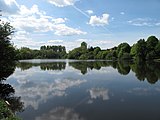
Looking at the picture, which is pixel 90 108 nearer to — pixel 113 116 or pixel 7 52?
pixel 113 116

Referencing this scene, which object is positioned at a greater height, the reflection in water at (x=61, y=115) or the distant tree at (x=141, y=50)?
the distant tree at (x=141, y=50)

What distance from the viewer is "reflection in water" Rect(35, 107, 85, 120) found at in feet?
62.6

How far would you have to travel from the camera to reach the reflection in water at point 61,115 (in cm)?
1909

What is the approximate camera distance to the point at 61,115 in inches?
786

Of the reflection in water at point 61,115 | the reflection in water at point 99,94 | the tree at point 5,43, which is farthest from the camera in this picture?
the tree at point 5,43

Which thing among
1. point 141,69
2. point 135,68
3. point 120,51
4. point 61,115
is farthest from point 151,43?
point 61,115

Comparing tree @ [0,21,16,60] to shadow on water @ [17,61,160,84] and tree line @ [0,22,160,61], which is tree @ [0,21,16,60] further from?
shadow on water @ [17,61,160,84]

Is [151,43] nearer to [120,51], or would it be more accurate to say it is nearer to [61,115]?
[120,51]

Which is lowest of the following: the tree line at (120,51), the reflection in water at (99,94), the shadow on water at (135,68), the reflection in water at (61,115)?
the reflection in water at (61,115)

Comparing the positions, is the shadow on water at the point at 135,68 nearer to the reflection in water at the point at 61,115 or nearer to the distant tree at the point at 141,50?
the reflection in water at the point at 61,115

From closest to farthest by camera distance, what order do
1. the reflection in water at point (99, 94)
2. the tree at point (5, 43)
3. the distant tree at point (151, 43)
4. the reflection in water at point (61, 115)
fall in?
1. the reflection in water at point (61, 115)
2. the reflection in water at point (99, 94)
3. the tree at point (5, 43)
4. the distant tree at point (151, 43)

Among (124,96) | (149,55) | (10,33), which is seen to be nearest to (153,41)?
(149,55)

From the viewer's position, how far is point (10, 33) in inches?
1655

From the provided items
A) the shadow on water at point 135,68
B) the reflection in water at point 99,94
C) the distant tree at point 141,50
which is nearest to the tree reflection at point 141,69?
the shadow on water at point 135,68
